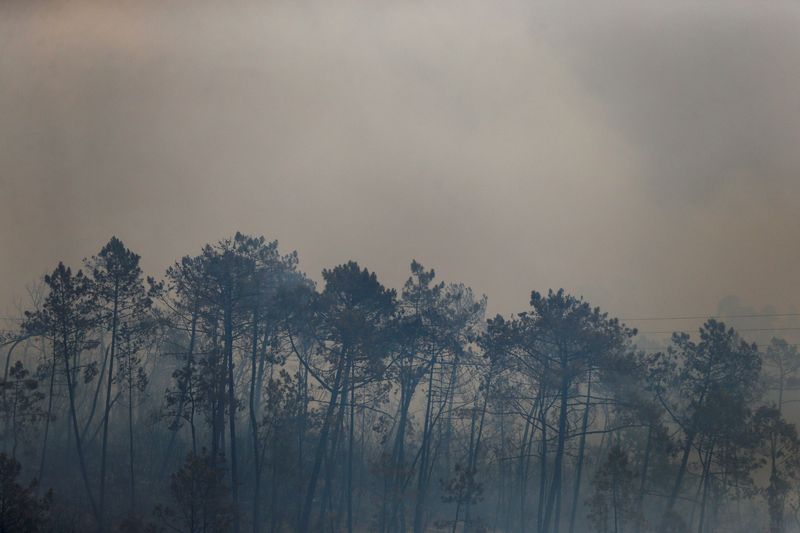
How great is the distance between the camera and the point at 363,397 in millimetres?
31281

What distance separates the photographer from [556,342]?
27.7 meters

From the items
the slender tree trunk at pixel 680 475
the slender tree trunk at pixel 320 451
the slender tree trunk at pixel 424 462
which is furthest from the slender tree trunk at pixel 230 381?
the slender tree trunk at pixel 680 475

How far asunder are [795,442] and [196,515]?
80.5ft

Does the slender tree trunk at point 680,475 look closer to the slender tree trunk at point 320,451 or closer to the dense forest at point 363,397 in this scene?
the dense forest at point 363,397

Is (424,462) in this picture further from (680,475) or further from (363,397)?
(680,475)

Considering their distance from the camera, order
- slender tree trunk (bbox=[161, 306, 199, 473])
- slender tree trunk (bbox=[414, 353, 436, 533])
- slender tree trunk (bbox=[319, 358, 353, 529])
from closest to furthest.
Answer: slender tree trunk (bbox=[161, 306, 199, 473]) → slender tree trunk (bbox=[319, 358, 353, 529]) → slender tree trunk (bbox=[414, 353, 436, 533])

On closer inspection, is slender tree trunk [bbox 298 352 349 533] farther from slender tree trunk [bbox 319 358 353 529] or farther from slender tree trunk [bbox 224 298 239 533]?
→ slender tree trunk [bbox 224 298 239 533]

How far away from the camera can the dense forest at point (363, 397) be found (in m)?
27.7

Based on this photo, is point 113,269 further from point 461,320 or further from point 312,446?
point 461,320

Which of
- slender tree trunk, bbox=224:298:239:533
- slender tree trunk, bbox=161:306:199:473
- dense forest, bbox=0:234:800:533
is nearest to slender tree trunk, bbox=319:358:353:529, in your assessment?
dense forest, bbox=0:234:800:533

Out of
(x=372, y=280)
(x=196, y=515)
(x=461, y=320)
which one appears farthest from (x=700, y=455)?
(x=196, y=515)

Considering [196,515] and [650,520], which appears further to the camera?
[650,520]

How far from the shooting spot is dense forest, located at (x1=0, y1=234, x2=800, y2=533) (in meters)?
27.7

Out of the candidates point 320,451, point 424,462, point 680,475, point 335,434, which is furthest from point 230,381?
point 680,475
